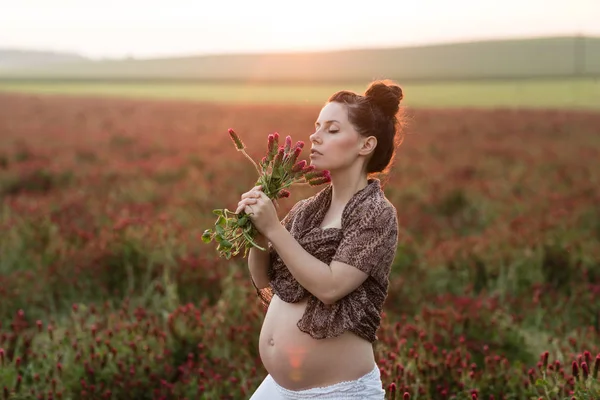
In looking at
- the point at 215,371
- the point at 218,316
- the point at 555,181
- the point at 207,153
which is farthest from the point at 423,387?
the point at 207,153

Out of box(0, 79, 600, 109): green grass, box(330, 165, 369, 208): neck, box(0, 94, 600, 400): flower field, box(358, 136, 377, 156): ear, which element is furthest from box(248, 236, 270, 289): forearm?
box(0, 79, 600, 109): green grass

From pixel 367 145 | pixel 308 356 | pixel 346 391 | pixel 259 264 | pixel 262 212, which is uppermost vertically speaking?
pixel 367 145

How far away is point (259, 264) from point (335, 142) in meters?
0.51

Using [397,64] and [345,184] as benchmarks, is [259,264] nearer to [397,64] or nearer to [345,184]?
[345,184]

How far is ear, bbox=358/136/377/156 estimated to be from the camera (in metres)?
2.59

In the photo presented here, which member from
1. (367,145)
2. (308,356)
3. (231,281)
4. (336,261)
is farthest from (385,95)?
Answer: (231,281)

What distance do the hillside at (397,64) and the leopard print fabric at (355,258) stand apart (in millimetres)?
58334

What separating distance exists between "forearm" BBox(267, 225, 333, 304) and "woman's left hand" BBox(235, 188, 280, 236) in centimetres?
2

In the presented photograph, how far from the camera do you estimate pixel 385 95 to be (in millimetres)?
2625

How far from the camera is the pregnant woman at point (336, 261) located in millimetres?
2389

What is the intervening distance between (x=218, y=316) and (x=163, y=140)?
13.1m

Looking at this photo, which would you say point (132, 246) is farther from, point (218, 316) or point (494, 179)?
point (494, 179)

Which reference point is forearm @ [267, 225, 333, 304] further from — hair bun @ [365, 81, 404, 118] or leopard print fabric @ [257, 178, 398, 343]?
hair bun @ [365, 81, 404, 118]

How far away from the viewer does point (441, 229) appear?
29.7ft
